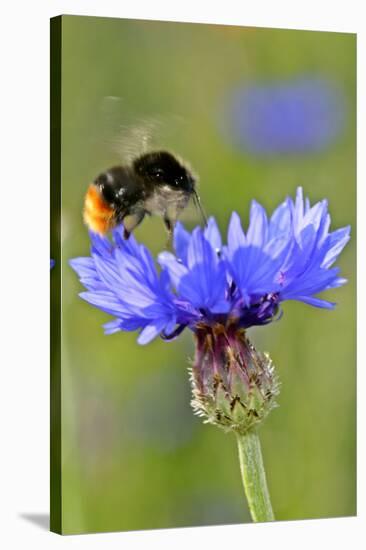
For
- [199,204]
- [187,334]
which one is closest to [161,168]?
[199,204]

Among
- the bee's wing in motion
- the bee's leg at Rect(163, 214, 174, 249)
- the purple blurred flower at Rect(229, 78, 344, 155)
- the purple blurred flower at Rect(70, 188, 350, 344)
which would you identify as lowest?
the purple blurred flower at Rect(70, 188, 350, 344)

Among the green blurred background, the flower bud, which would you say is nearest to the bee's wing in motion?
the green blurred background

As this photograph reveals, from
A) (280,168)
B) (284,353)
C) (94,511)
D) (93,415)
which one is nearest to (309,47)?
(280,168)

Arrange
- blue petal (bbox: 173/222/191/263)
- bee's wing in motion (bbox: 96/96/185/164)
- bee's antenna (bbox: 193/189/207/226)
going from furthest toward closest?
bee's antenna (bbox: 193/189/207/226), bee's wing in motion (bbox: 96/96/185/164), blue petal (bbox: 173/222/191/263)

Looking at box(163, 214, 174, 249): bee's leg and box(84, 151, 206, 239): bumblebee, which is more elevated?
box(84, 151, 206, 239): bumblebee

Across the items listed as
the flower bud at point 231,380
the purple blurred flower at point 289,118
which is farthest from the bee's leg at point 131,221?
the purple blurred flower at point 289,118

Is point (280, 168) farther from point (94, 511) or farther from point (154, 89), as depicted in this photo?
point (94, 511)

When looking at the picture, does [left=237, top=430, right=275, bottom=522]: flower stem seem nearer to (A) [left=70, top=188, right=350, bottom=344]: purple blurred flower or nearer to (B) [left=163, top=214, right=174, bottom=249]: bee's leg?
(A) [left=70, top=188, right=350, bottom=344]: purple blurred flower
